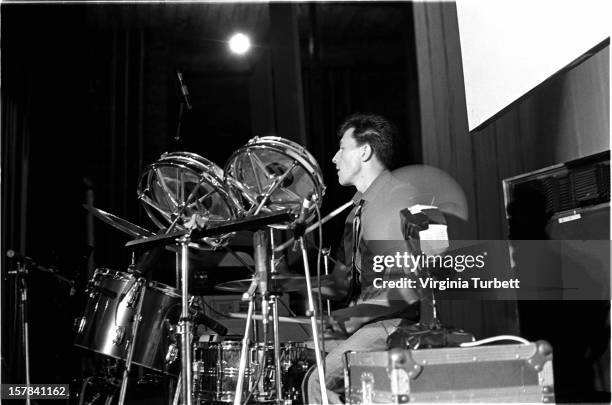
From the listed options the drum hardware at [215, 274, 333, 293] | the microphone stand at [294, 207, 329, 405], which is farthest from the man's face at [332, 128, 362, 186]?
the microphone stand at [294, 207, 329, 405]

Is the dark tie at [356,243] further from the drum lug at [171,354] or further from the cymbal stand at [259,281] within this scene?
the drum lug at [171,354]

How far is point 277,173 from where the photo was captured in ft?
8.79

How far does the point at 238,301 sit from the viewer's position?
4348 mm

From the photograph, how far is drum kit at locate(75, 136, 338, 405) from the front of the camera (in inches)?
97.3

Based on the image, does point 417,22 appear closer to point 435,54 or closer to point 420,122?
point 435,54

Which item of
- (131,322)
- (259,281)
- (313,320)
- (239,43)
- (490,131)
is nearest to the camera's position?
(313,320)

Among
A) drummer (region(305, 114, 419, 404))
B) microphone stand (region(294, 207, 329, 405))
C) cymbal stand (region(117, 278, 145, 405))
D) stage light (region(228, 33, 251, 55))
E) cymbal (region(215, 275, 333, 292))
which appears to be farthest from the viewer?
stage light (region(228, 33, 251, 55))

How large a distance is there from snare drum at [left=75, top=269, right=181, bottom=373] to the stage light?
2.89m

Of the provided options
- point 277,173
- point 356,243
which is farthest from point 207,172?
point 356,243

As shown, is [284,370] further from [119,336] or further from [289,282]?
[119,336]

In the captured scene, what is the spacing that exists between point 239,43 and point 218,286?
334cm

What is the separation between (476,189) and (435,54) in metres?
0.94

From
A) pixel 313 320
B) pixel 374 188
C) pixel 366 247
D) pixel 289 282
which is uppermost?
pixel 374 188

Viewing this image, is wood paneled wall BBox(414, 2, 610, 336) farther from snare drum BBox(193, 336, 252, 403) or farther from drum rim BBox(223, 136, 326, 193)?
snare drum BBox(193, 336, 252, 403)
